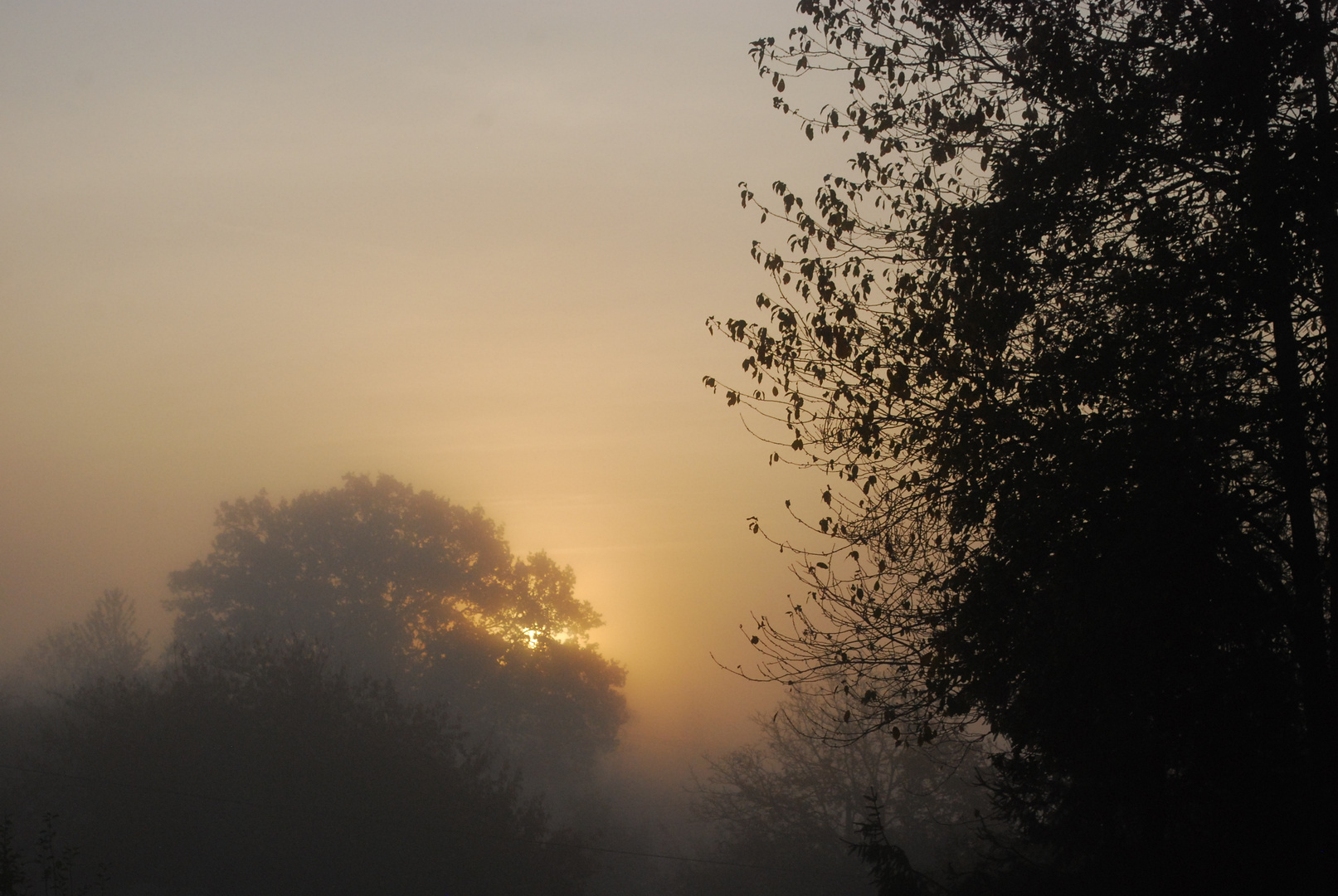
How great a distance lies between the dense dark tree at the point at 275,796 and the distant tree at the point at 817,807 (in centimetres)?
843

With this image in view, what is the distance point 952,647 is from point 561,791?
5054cm

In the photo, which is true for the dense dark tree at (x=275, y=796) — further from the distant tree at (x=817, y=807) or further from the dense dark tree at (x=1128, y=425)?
the dense dark tree at (x=1128, y=425)

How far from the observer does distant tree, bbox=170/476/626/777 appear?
189 feet

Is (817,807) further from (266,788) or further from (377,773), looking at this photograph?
(266,788)

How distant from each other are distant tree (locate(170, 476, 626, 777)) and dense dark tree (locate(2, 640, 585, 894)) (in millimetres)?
20896

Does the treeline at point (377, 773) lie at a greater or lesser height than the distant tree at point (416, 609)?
lesser

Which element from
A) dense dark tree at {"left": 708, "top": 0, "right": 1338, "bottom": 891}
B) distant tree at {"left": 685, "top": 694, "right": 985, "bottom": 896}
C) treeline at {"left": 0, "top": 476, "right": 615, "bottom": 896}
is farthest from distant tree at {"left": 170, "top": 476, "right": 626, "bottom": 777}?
dense dark tree at {"left": 708, "top": 0, "right": 1338, "bottom": 891}

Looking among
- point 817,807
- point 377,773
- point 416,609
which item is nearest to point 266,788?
point 377,773

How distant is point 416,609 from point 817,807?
95.6 feet

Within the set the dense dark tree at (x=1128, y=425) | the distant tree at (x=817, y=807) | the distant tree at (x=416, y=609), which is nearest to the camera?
the dense dark tree at (x=1128, y=425)

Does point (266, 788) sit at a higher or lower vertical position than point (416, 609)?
lower

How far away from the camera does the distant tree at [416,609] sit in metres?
57.8

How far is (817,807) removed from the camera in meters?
39.8

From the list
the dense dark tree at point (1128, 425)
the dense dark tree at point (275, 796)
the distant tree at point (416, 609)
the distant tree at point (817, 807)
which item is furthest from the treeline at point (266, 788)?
the dense dark tree at point (1128, 425)
